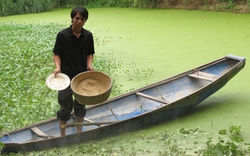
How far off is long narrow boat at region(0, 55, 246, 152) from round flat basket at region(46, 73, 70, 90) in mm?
426

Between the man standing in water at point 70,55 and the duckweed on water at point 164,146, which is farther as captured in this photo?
the man standing in water at point 70,55

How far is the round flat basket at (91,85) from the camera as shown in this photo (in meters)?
3.80

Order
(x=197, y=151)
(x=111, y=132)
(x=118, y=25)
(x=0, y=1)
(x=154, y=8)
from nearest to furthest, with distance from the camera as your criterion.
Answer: (x=197, y=151)
(x=111, y=132)
(x=118, y=25)
(x=154, y=8)
(x=0, y=1)

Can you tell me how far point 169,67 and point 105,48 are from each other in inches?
93.3

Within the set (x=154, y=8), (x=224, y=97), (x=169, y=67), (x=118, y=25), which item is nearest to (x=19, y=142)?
(x=224, y=97)

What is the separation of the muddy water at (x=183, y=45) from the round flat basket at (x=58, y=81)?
112 centimetres

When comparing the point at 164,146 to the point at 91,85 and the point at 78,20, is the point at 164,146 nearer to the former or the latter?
the point at 91,85

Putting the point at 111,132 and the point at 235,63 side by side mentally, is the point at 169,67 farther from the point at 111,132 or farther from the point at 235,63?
the point at 111,132

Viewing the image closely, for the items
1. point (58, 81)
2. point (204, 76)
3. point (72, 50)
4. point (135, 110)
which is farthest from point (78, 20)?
point (204, 76)

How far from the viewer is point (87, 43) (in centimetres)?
408

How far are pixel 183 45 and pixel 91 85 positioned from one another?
15.8 ft

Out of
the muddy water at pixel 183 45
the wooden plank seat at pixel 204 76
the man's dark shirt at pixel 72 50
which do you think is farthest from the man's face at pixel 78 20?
the wooden plank seat at pixel 204 76

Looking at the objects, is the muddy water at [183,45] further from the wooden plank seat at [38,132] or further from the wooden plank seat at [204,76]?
the wooden plank seat at [38,132]

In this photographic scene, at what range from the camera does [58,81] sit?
3.92 metres
